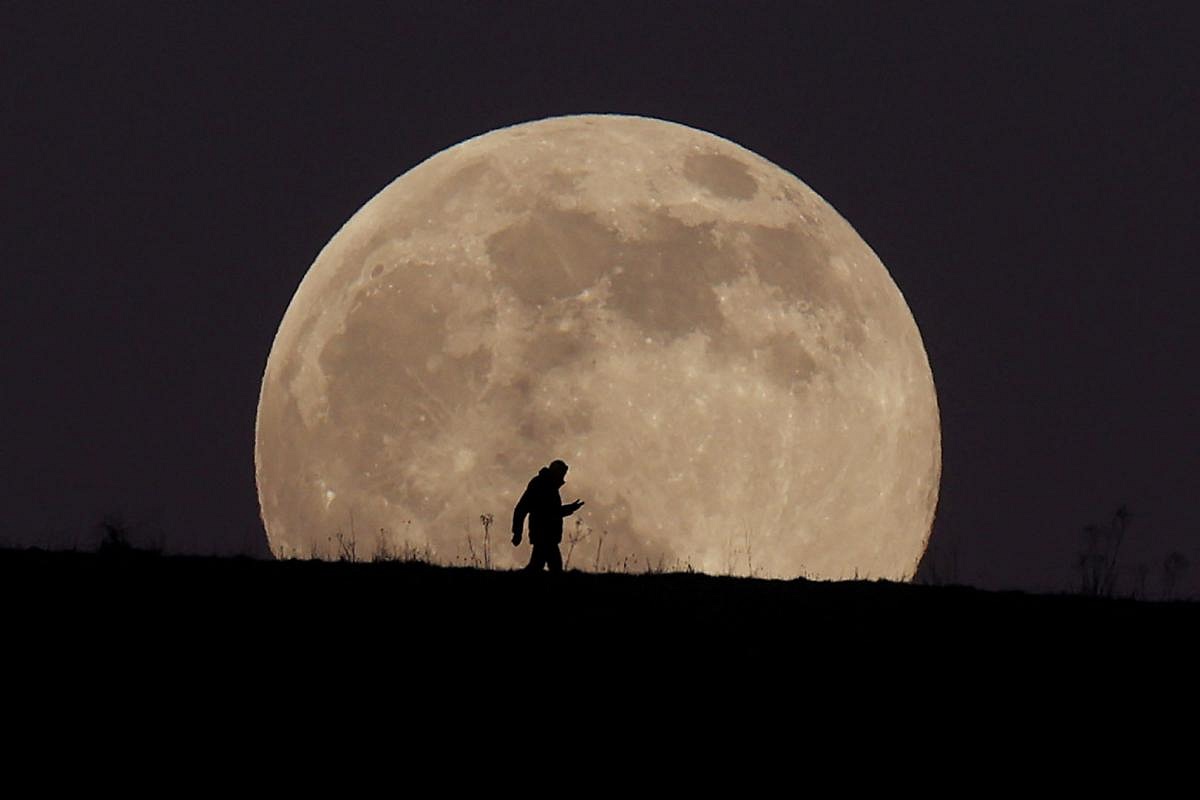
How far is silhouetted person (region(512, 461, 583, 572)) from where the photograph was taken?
629 inches

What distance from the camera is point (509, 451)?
18.6m

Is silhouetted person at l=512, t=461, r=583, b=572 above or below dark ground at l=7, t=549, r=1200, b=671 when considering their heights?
above

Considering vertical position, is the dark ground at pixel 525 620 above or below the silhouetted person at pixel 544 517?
below

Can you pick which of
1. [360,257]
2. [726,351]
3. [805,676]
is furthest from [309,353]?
[805,676]

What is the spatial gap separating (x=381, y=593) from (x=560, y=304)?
265 inches

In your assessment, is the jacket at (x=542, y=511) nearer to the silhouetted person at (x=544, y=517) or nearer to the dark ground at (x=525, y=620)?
the silhouetted person at (x=544, y=517)

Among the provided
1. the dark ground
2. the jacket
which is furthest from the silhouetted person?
the dark ground

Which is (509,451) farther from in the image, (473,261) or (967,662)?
(967,662)

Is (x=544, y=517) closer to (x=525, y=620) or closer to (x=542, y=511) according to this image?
(x=542, y=511)

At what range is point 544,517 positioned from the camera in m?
16.1

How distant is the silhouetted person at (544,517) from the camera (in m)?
16.0

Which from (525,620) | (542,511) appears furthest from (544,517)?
(525,620)

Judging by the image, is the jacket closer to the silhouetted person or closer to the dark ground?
the silhouetted person

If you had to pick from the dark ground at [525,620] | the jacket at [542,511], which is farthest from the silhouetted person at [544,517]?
the dark ground at [525,620]
